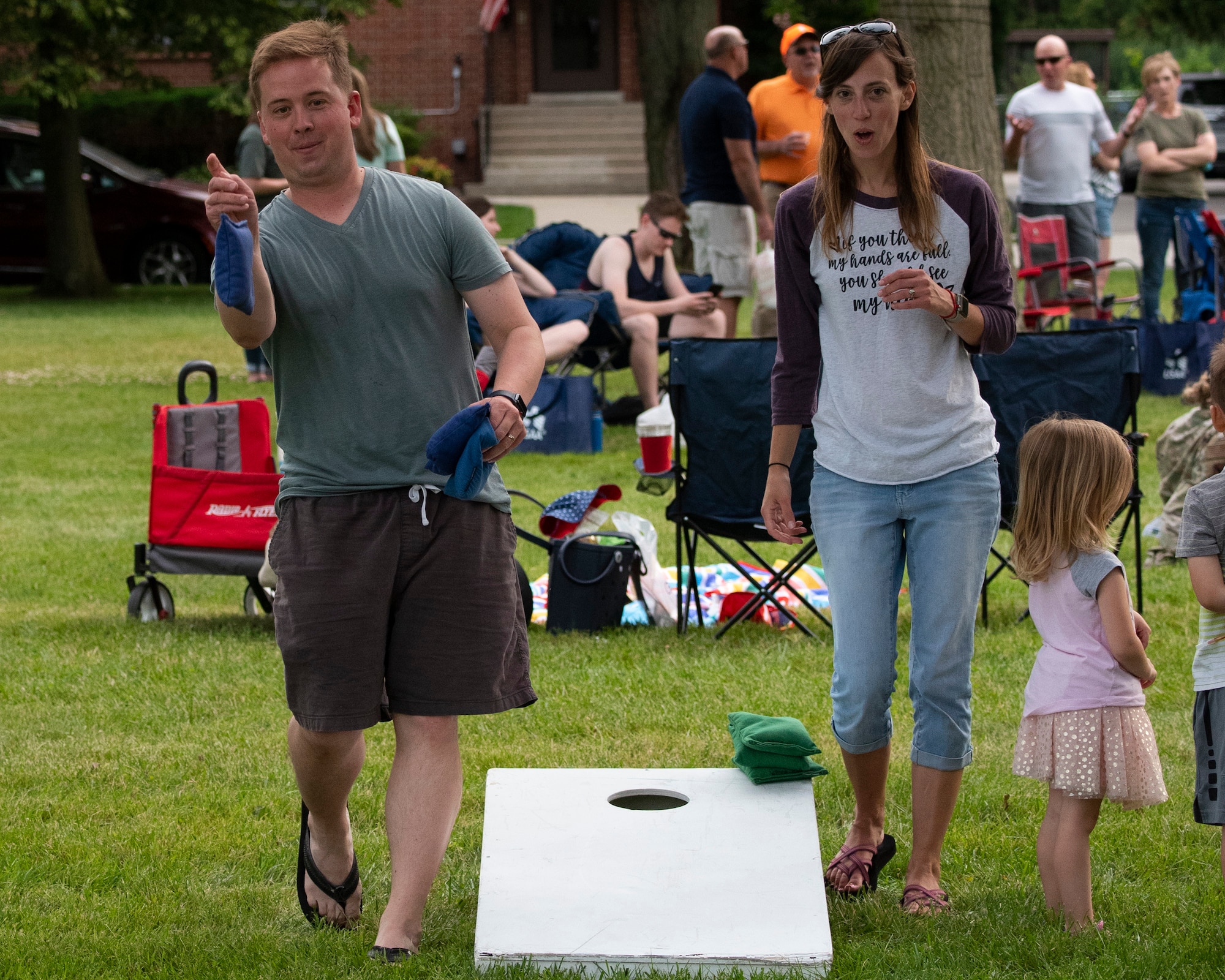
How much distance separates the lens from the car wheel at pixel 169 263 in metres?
21.3

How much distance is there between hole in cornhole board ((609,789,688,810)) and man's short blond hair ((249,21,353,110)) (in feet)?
5.53

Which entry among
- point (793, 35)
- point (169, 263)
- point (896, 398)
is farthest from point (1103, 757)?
point (169, 263)

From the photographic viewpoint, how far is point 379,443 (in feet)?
10.4

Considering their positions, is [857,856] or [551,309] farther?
[551,309]

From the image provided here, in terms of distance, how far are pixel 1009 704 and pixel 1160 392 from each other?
6271 millimetres

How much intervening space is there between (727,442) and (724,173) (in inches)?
169

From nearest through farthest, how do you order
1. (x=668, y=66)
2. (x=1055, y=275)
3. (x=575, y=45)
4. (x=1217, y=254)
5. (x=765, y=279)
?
(x=765, y=279)
(x=1217, y=254)
(x=1055, y=275)
(x=668, y=66)
(x=575, y=45)

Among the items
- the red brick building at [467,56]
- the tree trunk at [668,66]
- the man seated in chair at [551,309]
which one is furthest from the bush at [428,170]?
the man seated in chair at [551,309]

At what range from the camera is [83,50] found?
1992 centimetres

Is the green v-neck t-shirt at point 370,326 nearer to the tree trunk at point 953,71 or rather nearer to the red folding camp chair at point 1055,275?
Answer: the tree trunk at point 953,71

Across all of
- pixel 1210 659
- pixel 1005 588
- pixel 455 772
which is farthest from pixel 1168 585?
pixel 455 772

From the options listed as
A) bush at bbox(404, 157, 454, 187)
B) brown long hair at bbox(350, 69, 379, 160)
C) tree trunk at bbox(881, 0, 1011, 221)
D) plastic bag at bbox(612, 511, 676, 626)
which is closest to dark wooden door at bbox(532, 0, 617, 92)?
bush at bbox(404, 157, 454, 187)

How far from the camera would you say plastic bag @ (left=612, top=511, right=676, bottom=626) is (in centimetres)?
621

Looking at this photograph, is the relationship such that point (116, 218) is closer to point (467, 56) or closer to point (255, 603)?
point (467, 56)
